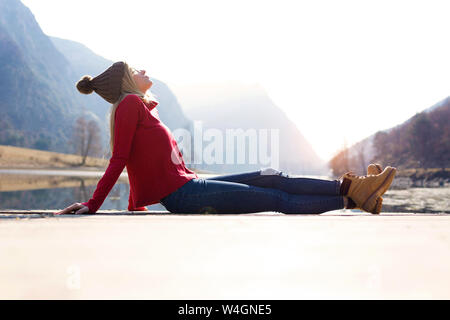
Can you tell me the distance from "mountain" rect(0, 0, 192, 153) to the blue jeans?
5857cm

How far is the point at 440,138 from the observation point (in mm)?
34781

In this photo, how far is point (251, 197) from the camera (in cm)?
183

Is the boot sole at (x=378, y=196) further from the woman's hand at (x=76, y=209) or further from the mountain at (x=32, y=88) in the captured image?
the mountain at (x=32, y=88)

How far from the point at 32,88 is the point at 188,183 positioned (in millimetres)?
86097

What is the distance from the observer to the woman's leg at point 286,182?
188cm

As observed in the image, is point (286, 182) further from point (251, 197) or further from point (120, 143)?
point (120, 143)

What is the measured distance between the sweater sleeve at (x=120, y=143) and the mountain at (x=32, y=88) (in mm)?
58421

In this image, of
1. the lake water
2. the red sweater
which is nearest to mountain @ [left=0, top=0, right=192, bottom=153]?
the lake water

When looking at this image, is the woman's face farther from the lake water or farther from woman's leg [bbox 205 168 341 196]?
the lake water

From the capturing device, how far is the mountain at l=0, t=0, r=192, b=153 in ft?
225

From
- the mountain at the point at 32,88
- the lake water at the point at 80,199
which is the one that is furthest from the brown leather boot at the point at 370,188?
the mountain at the point at 32,88

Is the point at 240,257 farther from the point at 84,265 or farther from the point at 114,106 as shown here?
the point at 114,106

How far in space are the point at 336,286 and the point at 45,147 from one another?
7432 centimetres

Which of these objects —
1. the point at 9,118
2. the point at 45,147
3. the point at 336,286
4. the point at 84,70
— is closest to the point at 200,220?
the point at 336,286
